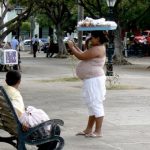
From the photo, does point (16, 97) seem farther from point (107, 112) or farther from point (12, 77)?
point (107, 112)

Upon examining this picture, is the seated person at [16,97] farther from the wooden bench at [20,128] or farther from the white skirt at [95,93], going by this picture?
the white skirt at [95,93]

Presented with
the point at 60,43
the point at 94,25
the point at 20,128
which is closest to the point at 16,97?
the point at 20,128

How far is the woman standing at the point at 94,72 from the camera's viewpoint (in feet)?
30.8

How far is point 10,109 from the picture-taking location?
7.07 meters

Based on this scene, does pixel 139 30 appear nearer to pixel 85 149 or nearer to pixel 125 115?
pixel 125 115

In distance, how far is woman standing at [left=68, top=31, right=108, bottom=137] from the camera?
9.40m

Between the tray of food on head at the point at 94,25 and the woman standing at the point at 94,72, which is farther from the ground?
the tray of food on head at the point at 94,25

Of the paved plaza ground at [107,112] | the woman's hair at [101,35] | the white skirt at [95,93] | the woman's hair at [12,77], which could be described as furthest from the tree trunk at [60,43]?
the woman's hair at [12,77]

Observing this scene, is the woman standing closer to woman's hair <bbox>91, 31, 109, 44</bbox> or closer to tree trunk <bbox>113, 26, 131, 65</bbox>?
woman's hair <bbox>91, 31, 109, 44</bbox>

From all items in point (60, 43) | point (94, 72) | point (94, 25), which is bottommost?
point (60, 43)

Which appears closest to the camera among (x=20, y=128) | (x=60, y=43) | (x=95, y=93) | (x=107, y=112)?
(x=20, y=128)

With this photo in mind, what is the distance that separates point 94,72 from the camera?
9430 millimetres

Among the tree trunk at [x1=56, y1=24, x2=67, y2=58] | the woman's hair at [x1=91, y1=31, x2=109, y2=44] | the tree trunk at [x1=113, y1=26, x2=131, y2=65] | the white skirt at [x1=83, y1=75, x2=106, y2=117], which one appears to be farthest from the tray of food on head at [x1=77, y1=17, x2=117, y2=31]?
the tree trunk at [x1=56, y1=24, x2=67, y2=58]

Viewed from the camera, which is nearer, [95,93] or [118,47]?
[95,93]
